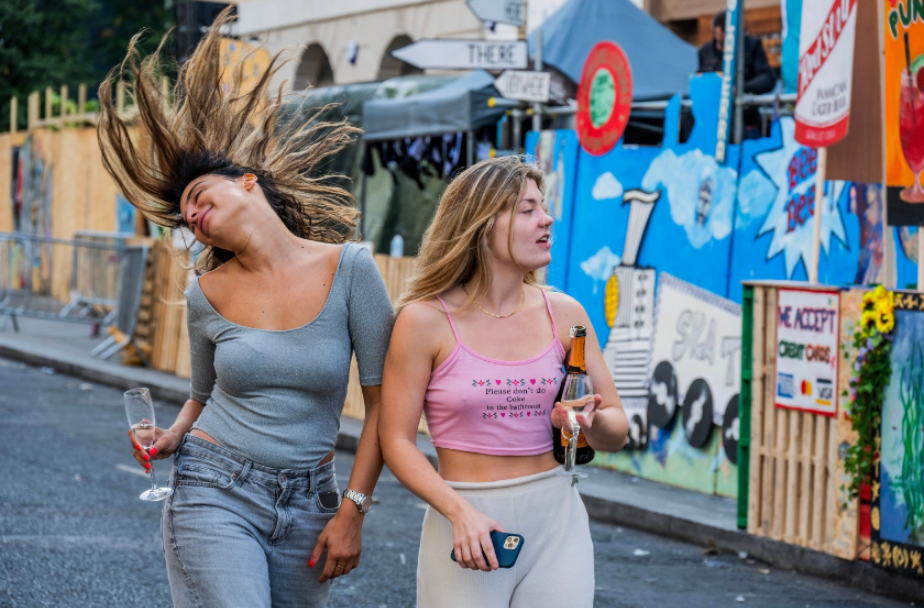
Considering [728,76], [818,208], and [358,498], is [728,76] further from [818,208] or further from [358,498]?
[358,498]

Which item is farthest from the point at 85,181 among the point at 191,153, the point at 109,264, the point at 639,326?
the point at 191,153

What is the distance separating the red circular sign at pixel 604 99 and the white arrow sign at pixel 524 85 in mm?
303

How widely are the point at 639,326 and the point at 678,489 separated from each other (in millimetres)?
1328

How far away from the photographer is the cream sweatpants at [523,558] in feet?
10.5

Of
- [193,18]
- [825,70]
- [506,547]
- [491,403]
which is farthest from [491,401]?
[193,18]

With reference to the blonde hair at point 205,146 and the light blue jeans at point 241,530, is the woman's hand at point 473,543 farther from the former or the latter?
the blonde hair at point 205,146

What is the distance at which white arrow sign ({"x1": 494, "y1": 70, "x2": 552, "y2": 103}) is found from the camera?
10.6 metres

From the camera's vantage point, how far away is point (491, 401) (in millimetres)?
3287

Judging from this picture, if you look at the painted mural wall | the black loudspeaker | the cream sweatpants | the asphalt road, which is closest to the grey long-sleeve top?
the cream sweatpants

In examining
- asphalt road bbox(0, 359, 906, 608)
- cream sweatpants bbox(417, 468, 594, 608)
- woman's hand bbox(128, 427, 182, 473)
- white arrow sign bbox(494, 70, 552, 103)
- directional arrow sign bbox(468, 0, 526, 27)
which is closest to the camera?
cream sweatpants bbox(417, 468, 594, 608)

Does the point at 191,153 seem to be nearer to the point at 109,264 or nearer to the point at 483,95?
the point at 483,95

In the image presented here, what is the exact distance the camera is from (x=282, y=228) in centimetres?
363

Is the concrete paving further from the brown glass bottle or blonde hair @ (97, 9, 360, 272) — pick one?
blonde hair @ (97, 9, 360, 272)

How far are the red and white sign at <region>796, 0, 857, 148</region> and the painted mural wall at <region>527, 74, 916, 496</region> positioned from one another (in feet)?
2.59
